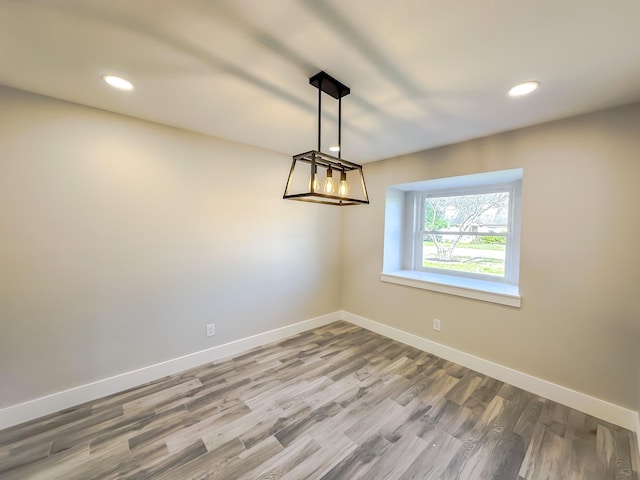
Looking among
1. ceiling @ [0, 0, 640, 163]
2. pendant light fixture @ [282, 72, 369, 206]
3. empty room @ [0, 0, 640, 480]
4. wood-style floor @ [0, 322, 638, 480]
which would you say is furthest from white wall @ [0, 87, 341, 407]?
pendant light fixture @ [282, 72, 369, 206]

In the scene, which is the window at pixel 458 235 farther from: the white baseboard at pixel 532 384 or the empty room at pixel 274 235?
the white baseboard at pixel 532 384

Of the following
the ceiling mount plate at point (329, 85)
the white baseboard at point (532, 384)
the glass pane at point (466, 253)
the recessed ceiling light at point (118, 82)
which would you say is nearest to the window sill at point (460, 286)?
the glass pane at point (466, 253)

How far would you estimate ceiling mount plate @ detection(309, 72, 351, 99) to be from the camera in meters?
1.62

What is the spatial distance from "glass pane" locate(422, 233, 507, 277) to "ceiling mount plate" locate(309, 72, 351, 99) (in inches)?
101

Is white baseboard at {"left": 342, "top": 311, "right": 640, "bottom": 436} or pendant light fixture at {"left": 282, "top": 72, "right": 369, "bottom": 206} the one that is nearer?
pendant light fixture at {"left": 282, "top": 72, "right": 369, "bottom": 206}

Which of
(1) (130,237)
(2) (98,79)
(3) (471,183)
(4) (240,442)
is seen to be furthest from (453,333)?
(2) (98,79)

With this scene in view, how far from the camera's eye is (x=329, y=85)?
1698 mm

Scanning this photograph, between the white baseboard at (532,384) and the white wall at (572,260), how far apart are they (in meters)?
0.06

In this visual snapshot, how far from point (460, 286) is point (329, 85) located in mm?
2457

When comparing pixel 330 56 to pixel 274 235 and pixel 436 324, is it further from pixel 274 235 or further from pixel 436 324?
pixel 436 324

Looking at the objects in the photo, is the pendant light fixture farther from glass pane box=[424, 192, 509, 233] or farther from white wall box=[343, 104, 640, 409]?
glass pane box=[424, 192, 509, 233]

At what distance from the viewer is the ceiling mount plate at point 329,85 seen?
162 cm

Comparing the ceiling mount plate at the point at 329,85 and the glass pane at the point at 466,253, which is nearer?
the ceiling mount plate at the point at 329,85

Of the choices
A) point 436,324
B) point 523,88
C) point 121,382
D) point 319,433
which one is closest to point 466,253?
point 436,324
